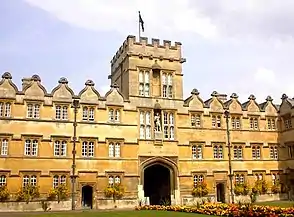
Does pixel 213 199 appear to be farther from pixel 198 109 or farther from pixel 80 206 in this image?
pixel 80 206

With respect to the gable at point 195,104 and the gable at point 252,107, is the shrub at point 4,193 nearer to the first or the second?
the gable at point 195,104

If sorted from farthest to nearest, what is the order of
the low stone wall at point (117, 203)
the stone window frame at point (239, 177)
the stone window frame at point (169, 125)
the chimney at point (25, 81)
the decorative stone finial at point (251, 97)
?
the decorative stone finial at point (251, 97)
the stone window frame at point (239, 177)
the stone window frame at point (169, 125)
the chimney at point (25, 81)
the low stone wall at point (117, 203)

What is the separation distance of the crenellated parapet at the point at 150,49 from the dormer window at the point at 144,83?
1.86 metres

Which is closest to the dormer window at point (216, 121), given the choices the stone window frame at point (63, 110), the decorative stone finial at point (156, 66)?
the decorative stone finial at point (156, 66)

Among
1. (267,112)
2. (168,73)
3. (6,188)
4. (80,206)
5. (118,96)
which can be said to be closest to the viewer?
(6,188)

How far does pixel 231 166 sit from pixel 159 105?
10.7 m

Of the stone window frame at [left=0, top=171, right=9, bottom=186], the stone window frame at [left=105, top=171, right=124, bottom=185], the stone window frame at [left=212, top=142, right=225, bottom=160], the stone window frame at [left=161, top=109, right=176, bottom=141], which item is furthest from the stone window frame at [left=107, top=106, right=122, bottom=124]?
the stone window frame at [left=212, top=142, right=225, bottom=160]

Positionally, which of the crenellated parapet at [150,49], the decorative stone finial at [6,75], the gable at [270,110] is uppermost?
the crenellated parapet at [150,49]

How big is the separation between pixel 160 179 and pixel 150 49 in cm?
1461

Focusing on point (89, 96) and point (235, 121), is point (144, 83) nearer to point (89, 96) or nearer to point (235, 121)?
point (89, 96)

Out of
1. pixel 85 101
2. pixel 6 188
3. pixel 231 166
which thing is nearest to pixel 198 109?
pixel 231 166

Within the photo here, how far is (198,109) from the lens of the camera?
132 ft

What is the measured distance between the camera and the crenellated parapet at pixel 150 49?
39188 millimetres

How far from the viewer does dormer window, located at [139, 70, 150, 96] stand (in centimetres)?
3869
